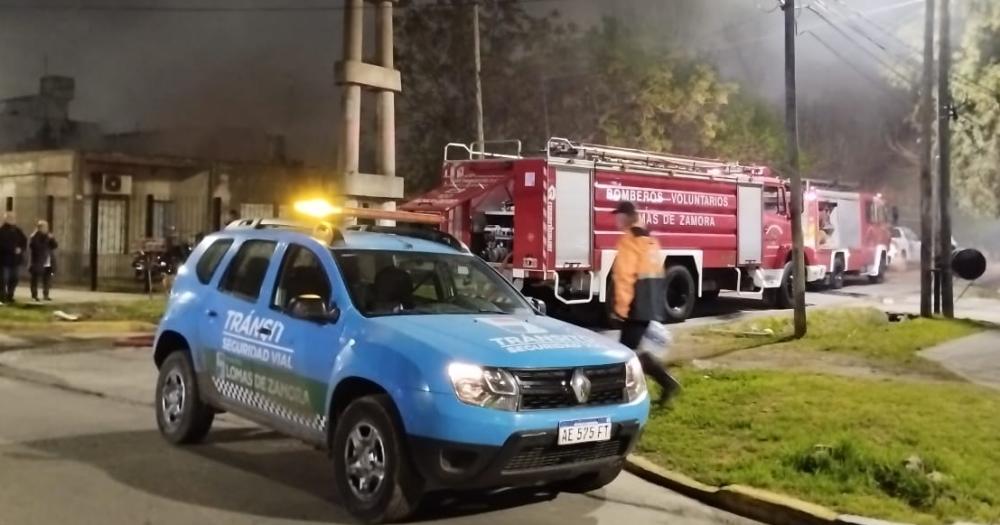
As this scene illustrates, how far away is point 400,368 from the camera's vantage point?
17.6 feet

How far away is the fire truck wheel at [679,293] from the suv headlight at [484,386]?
38.0 ft

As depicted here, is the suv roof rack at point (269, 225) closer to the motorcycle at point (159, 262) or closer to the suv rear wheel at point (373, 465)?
the suv rear wheel at point (373, 465)

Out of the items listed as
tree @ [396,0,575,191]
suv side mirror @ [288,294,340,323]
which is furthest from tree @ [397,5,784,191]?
suv side mirror @ [288,294,340,323]

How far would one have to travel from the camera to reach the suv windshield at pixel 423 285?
6.14 metres

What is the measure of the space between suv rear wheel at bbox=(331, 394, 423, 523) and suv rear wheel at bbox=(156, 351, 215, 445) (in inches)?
76.4

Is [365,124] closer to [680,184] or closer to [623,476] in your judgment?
[680,184]

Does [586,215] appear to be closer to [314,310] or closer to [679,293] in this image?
[679,293]

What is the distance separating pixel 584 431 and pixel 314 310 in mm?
1689

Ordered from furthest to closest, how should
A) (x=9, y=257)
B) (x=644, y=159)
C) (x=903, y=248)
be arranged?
(x=903, y=248), (x=9, y=257), (x=644, y=159)

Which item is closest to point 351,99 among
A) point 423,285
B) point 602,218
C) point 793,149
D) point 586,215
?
point 586,215

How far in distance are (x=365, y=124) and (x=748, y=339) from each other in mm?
17673

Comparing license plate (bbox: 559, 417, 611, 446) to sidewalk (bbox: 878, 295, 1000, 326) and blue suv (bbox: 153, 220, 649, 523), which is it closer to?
blue suv (bbox: 153, 220, 649, 523)

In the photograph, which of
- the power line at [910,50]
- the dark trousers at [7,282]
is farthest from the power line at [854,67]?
the dark trousers at [7,282]

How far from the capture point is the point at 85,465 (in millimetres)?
6863
